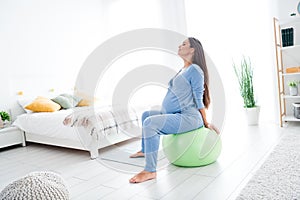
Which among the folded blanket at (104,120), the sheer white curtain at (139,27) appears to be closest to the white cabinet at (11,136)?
the folded blanket at (104,120)

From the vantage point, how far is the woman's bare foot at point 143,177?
1956mm

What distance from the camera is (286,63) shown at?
344 centimetres

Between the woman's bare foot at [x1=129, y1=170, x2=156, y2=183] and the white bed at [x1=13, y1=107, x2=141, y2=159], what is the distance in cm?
81

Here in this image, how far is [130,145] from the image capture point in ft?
10.1

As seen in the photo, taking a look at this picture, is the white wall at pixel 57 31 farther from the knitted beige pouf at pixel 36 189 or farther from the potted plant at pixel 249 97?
the knitted beige pouf at pixel 36 189

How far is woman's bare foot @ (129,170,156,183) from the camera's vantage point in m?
1.96

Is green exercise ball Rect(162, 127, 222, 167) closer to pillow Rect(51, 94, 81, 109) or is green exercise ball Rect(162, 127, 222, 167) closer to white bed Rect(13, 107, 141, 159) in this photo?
white bed Rect(13, 107, 141, 159)

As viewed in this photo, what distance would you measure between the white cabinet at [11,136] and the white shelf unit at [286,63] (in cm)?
361

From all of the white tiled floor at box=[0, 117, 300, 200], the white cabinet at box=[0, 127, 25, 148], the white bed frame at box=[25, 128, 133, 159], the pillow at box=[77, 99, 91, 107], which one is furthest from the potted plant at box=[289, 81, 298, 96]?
the white cabinet at box=[0, 127, 25, 148]

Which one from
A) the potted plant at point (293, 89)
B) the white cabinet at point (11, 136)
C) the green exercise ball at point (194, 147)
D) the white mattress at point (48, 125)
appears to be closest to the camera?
the green exercise ball at point (194, 147)

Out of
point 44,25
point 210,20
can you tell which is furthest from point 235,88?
point 44,25

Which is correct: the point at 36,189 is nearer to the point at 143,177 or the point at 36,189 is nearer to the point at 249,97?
the point at 143,177

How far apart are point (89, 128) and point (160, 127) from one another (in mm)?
934

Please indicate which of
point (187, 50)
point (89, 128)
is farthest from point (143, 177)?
point (187, 50)
